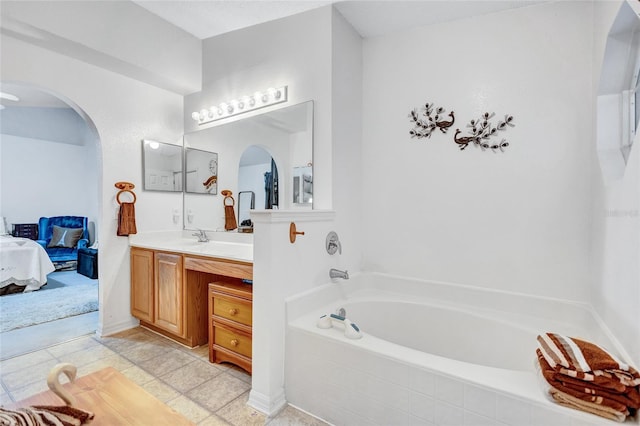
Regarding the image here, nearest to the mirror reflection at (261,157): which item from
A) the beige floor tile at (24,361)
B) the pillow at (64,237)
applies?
the beige floor tile at (24,361)

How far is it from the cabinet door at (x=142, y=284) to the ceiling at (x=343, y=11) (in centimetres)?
207

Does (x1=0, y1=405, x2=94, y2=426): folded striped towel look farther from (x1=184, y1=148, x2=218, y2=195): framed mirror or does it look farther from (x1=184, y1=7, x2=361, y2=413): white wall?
(x1=184, y1=148, x2=218, y2=195): framed mirror

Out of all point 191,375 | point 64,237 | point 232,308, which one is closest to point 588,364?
point 232,308

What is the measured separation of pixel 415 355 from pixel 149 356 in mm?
2013

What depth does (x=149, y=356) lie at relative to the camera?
2.31 metres

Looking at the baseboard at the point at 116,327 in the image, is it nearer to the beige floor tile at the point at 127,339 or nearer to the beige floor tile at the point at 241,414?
the beige floor tile at the point at 127,339

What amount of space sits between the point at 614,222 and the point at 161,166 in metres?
3.41

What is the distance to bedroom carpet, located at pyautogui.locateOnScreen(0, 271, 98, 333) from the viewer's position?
3.00 meters

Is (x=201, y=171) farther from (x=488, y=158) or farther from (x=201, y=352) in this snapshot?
(x=488, y=158)

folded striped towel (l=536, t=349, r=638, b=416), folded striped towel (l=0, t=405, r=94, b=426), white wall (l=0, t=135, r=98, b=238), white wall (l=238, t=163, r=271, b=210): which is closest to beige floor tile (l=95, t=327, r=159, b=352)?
white wall (l=238, t=163, r=271, b=210)

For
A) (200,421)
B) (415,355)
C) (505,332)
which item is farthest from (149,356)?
(505,332)

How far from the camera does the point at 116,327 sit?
274 cm

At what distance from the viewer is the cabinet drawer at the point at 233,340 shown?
79.4 inches

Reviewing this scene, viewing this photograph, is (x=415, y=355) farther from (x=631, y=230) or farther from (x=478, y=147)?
(x=478, y=147)
